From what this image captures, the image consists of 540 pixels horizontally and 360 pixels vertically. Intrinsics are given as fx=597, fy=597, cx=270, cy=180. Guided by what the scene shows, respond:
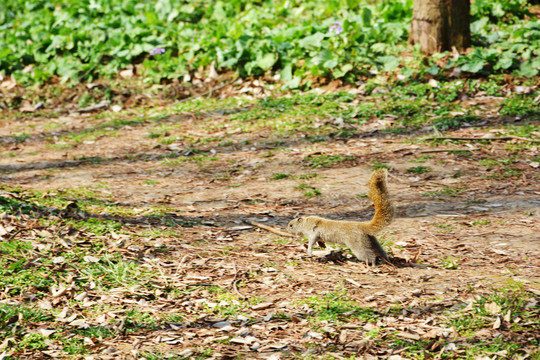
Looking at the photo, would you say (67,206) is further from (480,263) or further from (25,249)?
(480,263)

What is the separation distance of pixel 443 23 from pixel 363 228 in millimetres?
5126

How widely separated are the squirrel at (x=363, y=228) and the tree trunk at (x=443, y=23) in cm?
491

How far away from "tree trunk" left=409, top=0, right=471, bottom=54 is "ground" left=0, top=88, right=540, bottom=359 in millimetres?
1531

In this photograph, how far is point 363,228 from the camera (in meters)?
3.93

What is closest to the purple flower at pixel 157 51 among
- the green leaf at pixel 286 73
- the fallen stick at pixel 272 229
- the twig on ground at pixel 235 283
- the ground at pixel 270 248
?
the green leaf at pixel 286 73

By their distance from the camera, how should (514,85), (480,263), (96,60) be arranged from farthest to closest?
(96,60) → (514,85) → (480,263)

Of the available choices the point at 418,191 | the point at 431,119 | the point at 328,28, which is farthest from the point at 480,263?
the point at 328,28

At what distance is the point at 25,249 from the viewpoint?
4.07 m

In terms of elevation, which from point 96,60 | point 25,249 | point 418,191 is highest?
point 96,60

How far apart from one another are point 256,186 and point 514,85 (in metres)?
3.90

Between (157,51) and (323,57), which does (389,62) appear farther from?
(157,51)

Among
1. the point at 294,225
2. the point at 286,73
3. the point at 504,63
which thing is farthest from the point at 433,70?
the point at 294,225

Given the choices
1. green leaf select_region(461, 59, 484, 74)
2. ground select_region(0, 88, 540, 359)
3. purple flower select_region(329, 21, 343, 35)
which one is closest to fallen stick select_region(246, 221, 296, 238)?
ground select_region(0, 88, 540, 359)

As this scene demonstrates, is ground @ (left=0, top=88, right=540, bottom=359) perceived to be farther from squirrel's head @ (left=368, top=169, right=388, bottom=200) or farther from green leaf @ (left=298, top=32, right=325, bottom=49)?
green leaf @ (left=298, top=32, right=325, bottom=49)
